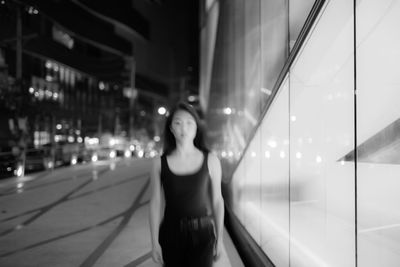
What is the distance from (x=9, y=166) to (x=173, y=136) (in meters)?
13.7

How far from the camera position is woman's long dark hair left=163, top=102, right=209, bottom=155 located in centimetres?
261

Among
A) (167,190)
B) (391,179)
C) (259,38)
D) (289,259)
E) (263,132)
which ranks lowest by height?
(289,259)

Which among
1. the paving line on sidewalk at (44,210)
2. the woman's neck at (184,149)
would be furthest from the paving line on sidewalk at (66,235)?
the woman's neck at (184,149)

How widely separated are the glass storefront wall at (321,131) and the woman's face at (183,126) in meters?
1.10

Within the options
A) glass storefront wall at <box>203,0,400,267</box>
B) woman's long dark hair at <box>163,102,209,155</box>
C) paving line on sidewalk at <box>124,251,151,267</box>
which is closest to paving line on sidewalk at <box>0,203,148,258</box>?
paving line on sidewalk at <box>124,251,151,267</box>

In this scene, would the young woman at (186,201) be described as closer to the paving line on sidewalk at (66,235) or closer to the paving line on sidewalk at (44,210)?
the paving line on sidewalk at (66,235)

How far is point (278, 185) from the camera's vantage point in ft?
14.8

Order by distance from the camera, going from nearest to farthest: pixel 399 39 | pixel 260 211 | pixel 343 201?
pixel 399 39, pixel 343 201, pixel 260 211

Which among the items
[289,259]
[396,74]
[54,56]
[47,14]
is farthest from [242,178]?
[54,56]

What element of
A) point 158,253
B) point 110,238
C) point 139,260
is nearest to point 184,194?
point 158,253

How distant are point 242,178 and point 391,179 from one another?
8.70ft

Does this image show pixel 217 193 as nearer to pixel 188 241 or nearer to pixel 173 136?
pixel 188 241

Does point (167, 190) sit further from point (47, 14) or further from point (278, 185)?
point (47, 14)

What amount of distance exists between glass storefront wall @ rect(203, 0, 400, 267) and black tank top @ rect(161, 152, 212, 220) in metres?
1.10
